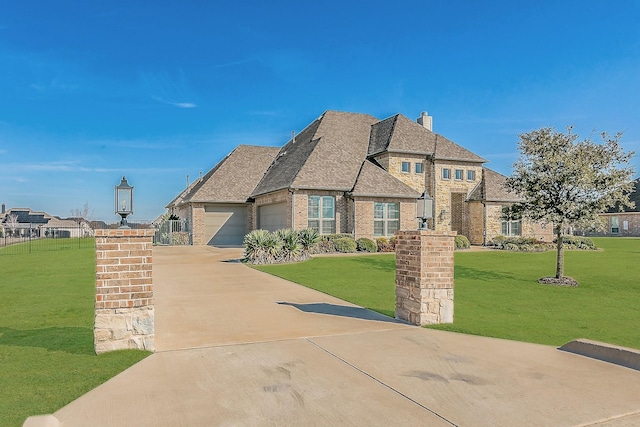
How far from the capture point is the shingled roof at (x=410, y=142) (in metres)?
29.8

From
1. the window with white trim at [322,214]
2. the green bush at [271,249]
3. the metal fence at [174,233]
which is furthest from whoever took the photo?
the metal fence at [174,233]

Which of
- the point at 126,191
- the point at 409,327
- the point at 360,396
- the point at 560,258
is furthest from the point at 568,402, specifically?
the point at 560,258

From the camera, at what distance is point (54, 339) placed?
6.71 meters

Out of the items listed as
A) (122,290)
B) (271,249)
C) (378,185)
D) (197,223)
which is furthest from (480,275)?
(197,223)

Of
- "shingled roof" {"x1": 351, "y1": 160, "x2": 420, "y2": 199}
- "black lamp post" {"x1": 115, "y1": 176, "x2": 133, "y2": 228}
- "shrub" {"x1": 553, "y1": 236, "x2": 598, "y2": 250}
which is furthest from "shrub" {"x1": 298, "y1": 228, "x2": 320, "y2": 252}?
"shrub" {"x1": 553, "y1": 236, "x2": 598, "y2": 250}

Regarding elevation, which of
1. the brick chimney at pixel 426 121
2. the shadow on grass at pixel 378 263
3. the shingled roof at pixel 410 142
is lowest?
the shadow on grass at pixel 378 263

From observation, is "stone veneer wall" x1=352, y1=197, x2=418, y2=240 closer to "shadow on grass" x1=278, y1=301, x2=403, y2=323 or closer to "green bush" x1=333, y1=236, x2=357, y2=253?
"green bush" x1=333, y1=236, x2=357, y2=253

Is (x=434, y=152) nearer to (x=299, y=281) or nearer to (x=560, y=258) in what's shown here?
(x=560, y=258)

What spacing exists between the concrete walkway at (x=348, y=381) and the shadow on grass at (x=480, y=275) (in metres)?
7.92

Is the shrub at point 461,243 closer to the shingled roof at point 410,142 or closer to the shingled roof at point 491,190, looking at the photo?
the shingled roof at point 491,190

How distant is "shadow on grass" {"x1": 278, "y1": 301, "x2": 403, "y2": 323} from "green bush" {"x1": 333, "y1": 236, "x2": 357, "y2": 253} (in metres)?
14.2

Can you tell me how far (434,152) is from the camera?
30.8 m

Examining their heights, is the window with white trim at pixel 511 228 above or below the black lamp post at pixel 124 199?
below

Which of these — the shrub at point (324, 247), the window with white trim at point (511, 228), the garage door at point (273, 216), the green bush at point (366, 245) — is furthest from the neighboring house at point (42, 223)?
the window with white trim at point (511, 228)
